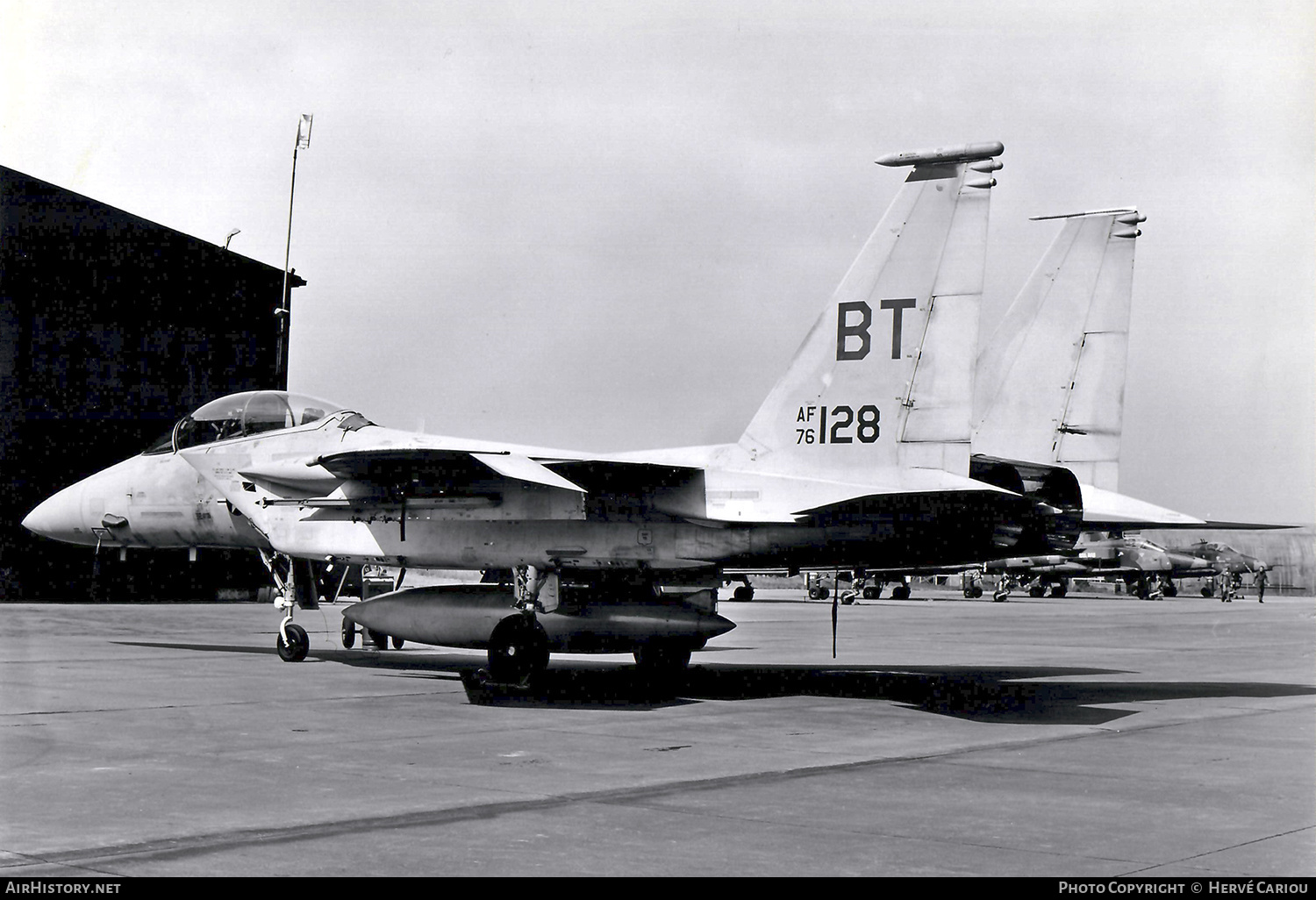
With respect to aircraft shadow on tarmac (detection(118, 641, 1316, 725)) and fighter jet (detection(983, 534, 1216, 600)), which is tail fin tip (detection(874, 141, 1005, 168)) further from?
fighter jet (detection(983, 534, 1216, 600))

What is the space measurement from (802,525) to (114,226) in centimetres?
2330

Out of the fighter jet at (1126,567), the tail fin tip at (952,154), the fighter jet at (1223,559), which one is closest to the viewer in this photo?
the tail fin tip at (952,154)

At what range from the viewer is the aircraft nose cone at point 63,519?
1608 cm

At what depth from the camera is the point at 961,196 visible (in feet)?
35.2

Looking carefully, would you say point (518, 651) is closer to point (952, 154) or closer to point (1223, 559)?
point (952, 154)

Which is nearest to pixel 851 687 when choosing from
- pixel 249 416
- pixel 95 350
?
pixel 249 416

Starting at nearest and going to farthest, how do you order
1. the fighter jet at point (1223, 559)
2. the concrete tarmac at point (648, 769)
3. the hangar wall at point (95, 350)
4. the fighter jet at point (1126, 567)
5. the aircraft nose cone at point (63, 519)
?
the concrete tarmac at point (648, 769)
the aircraft nose cone at point (63, 519)
the hangar wall at point (95, 350)
the fighter jet at point (1126, 567)
the fighter jet at point (1223, 559)

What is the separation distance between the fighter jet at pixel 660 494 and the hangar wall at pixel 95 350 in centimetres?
1580

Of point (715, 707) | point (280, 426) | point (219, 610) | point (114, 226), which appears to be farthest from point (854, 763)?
point (114, 226)

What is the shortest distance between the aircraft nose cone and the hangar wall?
1272cm

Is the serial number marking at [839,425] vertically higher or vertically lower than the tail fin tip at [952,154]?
lower

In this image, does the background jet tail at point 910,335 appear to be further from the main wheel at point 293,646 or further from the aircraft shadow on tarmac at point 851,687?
the main wheel at point 293,646

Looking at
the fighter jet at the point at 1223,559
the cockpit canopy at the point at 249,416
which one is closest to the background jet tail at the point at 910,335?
the cockpit canopy at the point at 249,416

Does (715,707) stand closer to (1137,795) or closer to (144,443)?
(1137,795)
